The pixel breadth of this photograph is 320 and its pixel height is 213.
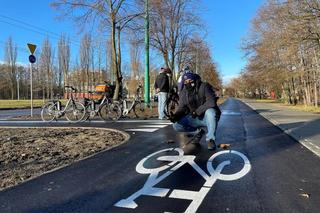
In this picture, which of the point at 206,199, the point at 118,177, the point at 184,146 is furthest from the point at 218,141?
the point at 206,199

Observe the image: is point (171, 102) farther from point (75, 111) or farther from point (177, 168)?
point (177, 168)

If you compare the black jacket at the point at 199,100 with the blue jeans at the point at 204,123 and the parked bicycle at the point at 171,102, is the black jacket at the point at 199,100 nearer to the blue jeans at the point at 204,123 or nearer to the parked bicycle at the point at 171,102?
the blue jeans at the point at 204,123

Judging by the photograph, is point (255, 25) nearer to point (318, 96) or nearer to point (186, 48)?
point (318, 96)

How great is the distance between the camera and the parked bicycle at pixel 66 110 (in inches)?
508

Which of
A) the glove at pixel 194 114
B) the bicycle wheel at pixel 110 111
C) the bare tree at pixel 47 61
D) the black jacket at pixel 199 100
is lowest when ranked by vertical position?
the bicycle wheel at pixel 110 111

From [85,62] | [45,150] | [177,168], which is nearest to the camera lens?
[177,168]

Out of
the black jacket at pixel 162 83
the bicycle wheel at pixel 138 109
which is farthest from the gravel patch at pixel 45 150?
the bicycle wheel at pixel 138 109

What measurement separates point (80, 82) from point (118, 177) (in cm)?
5670

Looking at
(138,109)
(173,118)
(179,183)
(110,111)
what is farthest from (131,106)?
(179,183)

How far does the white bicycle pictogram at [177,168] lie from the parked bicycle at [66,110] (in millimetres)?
7070

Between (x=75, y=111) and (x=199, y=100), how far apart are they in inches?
295

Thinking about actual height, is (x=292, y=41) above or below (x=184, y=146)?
above

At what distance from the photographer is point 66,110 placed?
13.1 meters

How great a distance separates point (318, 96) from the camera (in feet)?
118
